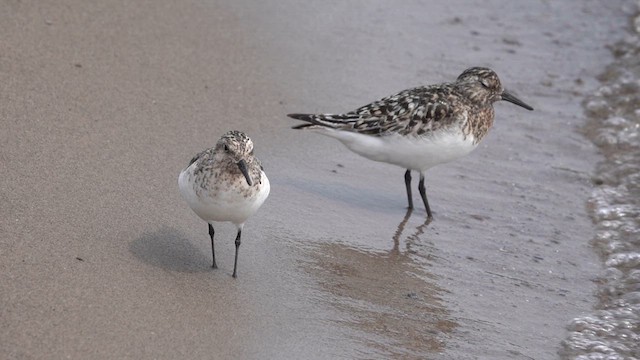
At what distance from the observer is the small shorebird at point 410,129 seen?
24.8 feet

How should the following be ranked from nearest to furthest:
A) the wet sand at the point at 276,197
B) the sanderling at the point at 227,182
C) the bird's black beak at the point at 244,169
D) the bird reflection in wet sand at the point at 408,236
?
the wet sand at the point at 276,197 < the bird's black beak at the point at 244,169 < the sanderling at the point at 227,182 < the bird reflection in wet sand at the point at 408,236

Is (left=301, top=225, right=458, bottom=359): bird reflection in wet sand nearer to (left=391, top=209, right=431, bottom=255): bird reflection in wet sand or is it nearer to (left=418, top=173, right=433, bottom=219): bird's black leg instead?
(left=391, top=209, right=431, bottom=255): bird reflection in wet sand

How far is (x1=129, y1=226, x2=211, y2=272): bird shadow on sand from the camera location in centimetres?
589

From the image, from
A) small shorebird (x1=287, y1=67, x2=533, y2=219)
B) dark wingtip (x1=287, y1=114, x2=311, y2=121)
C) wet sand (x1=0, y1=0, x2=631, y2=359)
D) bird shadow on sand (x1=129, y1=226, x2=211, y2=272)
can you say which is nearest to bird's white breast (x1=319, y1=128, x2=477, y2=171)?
small shorebird (x1=287, y1=67, x2=533, y2=219)

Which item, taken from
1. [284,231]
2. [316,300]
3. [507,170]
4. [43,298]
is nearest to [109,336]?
[43,298]

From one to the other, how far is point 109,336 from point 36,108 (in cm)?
265

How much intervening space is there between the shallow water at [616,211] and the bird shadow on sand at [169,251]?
2162 mm

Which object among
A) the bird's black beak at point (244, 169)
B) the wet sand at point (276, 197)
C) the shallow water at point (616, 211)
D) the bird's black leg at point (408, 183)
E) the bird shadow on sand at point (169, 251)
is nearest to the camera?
the wet sand at point (276, 197)

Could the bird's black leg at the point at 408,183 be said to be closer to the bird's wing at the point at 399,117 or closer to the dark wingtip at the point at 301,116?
the bird's wing at the point at 399,117

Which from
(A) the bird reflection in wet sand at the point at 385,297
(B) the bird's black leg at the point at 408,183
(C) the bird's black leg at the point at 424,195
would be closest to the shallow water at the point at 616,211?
(A) the bird reflection in wet sand at the point at 385,297

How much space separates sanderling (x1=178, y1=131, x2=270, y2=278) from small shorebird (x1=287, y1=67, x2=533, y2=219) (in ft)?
6.17

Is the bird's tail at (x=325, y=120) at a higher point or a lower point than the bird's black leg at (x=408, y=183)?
higher

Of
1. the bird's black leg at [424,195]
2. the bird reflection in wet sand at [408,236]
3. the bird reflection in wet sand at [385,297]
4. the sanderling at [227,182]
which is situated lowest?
the bird reflection in wet sand at [408,236]

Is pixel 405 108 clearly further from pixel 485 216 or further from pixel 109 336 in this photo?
pixel 109 336
